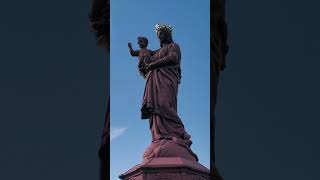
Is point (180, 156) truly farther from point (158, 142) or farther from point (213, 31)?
point (213, 31)

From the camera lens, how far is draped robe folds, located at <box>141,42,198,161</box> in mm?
15188

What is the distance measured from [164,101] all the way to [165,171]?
1971 mm

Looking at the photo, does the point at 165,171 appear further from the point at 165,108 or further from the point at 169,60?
the point at 169,60

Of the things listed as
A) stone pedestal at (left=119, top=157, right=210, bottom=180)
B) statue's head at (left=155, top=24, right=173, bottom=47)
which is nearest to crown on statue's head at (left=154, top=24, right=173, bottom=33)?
statue's head at (left=155, top=24, right=173, bottom=47)

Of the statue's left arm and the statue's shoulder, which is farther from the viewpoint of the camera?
the statue's shoulder

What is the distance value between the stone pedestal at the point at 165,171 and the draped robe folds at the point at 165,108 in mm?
394

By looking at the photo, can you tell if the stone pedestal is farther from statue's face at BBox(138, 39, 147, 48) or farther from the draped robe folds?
statue's face at BBox(138, 39, 147, 48)

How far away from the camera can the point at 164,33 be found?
54.3 feet

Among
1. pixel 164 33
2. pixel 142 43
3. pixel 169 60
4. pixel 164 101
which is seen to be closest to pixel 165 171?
pixel 164 101

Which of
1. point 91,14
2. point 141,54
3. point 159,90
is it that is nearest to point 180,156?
point 159,90

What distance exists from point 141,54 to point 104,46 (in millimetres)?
2898

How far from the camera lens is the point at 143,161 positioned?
14.9 m

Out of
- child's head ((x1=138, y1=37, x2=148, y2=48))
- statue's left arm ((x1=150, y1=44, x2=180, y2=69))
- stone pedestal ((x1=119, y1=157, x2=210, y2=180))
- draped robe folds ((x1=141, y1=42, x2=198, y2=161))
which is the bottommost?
stone pedestal ((x1=119, y1=157, x2=210, y2=180))

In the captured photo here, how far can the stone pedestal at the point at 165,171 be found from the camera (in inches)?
568
